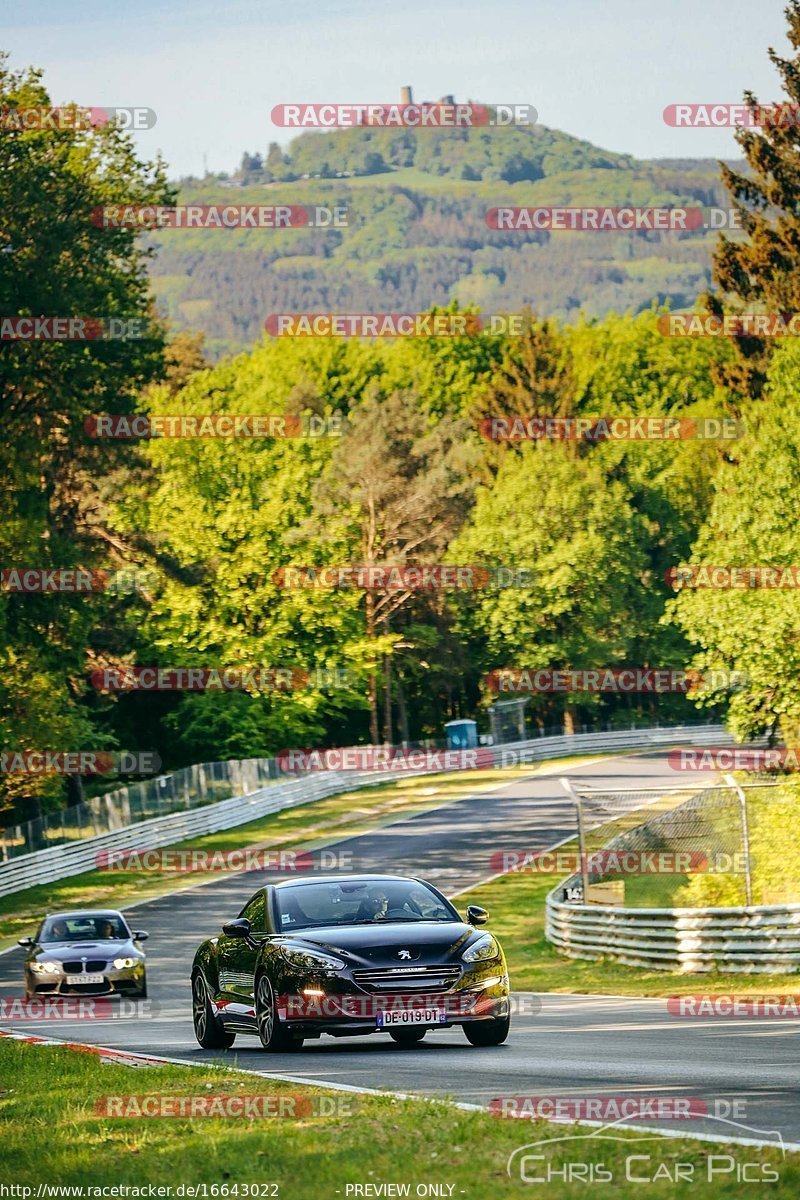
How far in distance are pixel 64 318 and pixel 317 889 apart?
3231cm

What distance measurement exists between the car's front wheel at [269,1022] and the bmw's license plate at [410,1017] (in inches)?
35.0

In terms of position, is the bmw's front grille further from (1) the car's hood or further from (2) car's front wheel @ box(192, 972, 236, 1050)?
(2) car's front wheel @ box(192, 972, 236, 1050)

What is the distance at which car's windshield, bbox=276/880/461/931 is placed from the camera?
15055 millimetres

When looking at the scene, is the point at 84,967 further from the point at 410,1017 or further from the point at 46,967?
the point at 410,1017

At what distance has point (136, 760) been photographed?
6906 centimetres

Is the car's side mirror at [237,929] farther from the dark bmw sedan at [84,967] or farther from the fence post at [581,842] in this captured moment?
the fence post at [581,842]

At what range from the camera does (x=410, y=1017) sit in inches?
555

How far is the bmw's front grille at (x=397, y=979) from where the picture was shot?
14.0m

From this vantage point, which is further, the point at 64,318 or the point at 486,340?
the point at 486,340

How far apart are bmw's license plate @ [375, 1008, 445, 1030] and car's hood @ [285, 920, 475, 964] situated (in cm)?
39

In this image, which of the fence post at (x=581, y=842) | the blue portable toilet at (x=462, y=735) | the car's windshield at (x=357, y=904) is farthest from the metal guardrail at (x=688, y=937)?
the blue portable toilet at (x=462, y=735)

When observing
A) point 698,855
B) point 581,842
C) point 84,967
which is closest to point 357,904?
point 84,967

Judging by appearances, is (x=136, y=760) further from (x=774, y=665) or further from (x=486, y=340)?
(x=486, y=340)

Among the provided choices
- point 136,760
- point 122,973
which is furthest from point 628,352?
point 122,973
